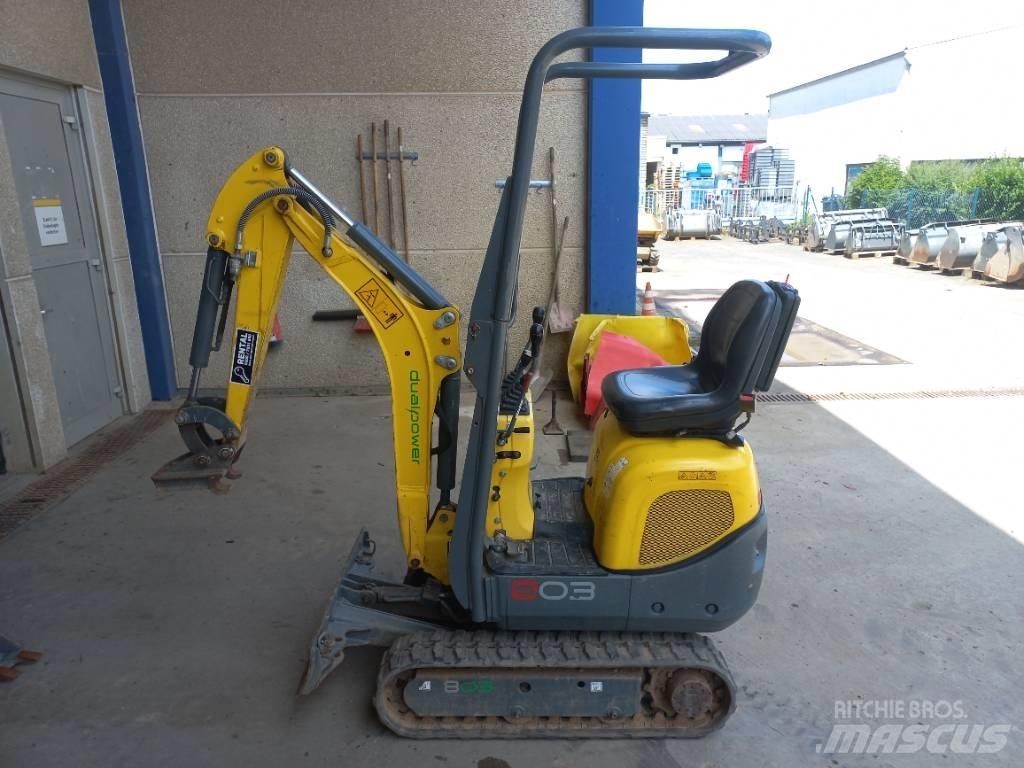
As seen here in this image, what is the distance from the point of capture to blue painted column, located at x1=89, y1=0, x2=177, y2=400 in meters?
5.98

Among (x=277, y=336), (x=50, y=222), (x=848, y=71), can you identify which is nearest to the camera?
(x=50, y=222)

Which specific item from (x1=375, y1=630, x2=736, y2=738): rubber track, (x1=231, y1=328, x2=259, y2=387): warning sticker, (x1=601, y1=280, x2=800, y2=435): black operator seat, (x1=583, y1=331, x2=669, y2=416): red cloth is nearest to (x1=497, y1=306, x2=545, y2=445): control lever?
(x1=601, y1=280, x2=800, y2=435): black operator seat

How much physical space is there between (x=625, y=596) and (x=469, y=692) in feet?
2.20

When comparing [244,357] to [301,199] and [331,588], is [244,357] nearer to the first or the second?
[301,199]

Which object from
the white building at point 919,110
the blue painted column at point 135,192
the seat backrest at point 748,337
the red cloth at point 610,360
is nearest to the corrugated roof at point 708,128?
the white building at point 919,110

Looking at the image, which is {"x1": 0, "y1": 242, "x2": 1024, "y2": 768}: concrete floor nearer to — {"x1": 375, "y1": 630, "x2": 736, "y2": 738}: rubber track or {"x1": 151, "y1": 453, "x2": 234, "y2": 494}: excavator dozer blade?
{"x1": 375, "y1": 630, "x2": 736, "y2": 738}: rubber track

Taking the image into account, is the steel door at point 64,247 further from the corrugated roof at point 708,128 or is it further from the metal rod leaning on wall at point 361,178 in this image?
the corrugated roof at point 708,128

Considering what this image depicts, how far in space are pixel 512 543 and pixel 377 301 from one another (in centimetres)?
106

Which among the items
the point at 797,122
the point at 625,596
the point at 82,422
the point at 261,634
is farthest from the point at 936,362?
the point at 797,122

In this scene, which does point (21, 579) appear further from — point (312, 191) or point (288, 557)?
point (312, 191)

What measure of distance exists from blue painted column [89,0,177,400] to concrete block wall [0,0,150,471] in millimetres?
103

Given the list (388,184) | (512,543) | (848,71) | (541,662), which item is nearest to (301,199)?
(512,543)

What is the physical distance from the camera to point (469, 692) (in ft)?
8.82

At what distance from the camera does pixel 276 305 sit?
2.77 m
